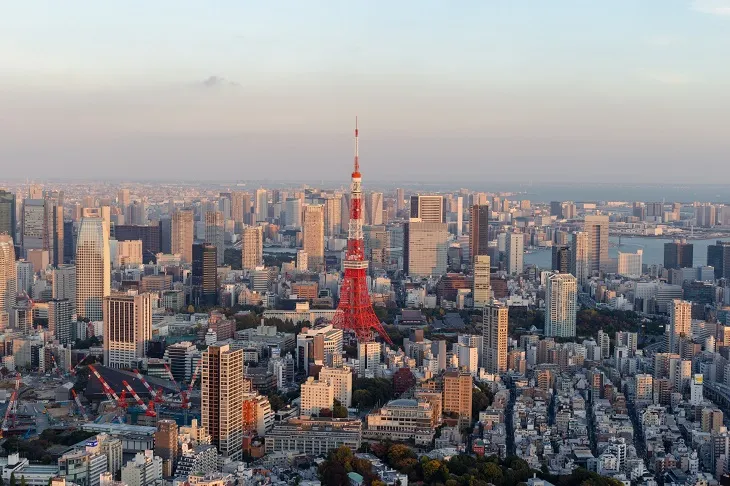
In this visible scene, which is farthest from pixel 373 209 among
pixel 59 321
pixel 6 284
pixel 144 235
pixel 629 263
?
pixel 59 321

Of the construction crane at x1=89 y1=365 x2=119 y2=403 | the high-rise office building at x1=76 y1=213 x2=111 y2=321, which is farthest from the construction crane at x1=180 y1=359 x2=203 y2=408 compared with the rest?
the high-rise office building at x1=76 y1=213 x2=111 y2=321

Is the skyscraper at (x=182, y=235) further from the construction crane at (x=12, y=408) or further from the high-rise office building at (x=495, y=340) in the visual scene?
the construction crane at (x=12, y=408)

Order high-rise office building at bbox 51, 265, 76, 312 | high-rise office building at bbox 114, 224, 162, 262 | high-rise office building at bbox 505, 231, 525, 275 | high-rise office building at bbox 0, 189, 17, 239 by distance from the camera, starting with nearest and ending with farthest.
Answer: high-rise office building at bbox 51, 265, 76, 312 < high-rise office building at bbox 0, 189, 17, 239 < high-rise office building at bbox 505, 231, 525, 275 < high-rise office building at bbox 114, 224, 162, 262

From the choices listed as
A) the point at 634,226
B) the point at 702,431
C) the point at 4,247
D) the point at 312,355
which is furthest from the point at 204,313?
the point at 634,226

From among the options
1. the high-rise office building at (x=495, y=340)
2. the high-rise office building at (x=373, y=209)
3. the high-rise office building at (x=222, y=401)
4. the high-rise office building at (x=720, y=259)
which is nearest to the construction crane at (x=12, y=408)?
the high-rise office building at (x=222, y=401)

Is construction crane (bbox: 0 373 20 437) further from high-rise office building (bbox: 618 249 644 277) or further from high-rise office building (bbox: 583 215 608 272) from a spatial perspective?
high-rise office building (bbox: 583 215 608 272)
